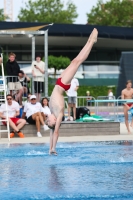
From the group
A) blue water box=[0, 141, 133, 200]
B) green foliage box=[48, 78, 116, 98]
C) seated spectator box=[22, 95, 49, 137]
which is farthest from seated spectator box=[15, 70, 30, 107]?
green foliage box=[48, 78, 116, 98]

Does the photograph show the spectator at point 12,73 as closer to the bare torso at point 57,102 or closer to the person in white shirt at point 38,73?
the person in white shirt at point 38,73

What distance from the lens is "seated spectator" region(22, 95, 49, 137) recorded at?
54.4 feet

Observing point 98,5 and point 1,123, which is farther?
point 98,5

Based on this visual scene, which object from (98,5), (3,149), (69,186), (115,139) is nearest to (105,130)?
(115,139)

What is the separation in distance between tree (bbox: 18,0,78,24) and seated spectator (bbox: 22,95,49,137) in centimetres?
5811

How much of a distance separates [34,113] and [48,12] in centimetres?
6199

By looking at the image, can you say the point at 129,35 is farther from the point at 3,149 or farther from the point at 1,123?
the point at 3,149

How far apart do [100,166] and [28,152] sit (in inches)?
115

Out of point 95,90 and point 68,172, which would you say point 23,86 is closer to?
point 68,172

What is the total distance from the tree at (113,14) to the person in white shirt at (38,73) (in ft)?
174

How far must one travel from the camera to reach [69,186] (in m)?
7.34

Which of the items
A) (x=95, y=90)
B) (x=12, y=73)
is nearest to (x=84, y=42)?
(x=95, y=90)

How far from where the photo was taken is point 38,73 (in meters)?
19.0

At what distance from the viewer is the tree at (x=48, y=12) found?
76188 mm
